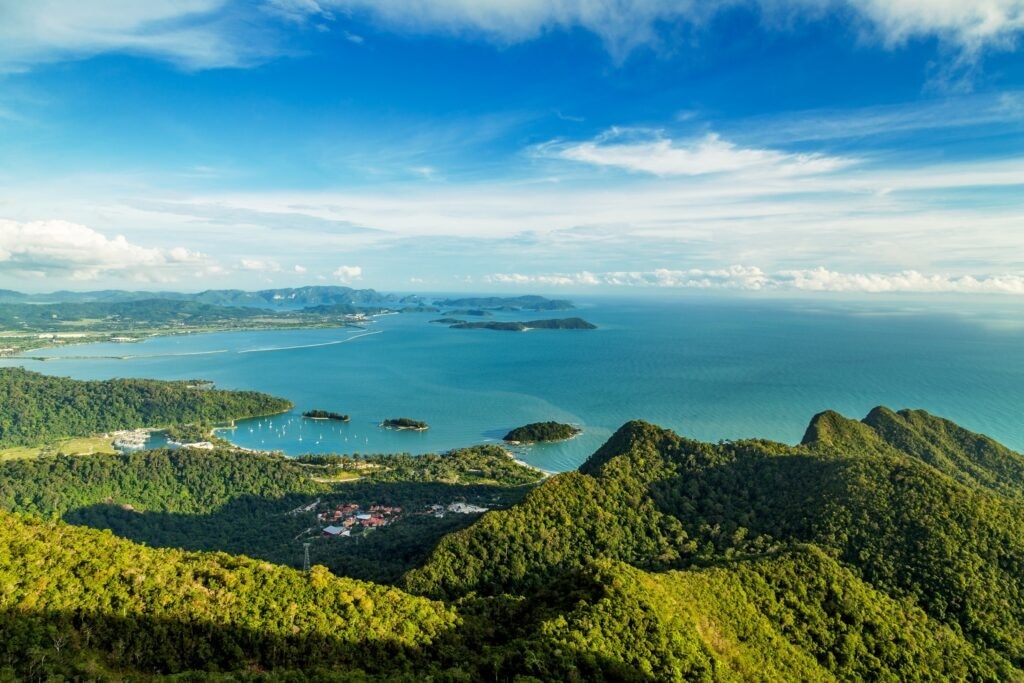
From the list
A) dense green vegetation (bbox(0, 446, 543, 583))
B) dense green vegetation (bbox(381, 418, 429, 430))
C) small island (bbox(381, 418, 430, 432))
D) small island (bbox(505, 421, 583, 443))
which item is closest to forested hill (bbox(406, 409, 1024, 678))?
dense green vegetation (bbox(0, 446, 543, 583))

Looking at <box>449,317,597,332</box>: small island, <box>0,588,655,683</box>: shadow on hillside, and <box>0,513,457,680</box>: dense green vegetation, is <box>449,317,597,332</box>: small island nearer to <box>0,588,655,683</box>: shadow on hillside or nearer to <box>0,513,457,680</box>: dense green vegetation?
<box>0,513,457,680</box>: dense green vegetation

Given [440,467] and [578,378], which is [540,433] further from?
[578,378]

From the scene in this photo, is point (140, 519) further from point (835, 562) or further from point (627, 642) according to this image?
point (835, 562)

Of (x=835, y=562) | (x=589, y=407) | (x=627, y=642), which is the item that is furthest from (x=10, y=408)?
(x=835, y=562)

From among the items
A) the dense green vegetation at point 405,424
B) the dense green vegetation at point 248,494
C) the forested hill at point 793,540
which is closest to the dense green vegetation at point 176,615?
the forested hill at point 793,540

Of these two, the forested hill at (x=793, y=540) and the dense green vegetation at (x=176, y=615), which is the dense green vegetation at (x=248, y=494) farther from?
the dense green vegetation at (x=176, y=615)

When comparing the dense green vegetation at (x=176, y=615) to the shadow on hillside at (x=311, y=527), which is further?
the shadow on hillside at (x=311, y=527)
